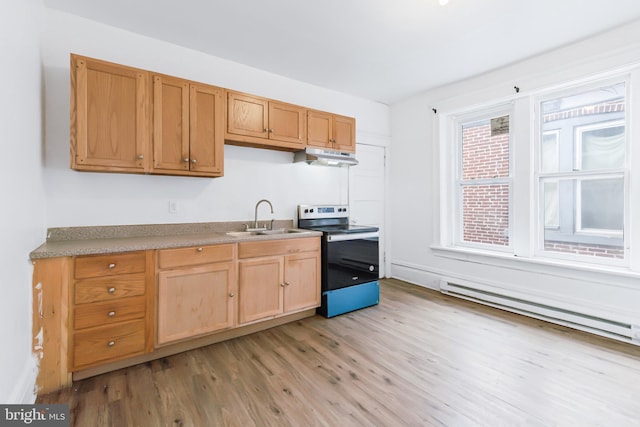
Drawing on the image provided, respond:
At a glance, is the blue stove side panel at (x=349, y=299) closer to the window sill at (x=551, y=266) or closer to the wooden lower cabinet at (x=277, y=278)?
the wooden lower cabinet at (x=277, y=278)

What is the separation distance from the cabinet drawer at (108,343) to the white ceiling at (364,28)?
2453 mm

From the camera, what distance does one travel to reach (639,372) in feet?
6.96

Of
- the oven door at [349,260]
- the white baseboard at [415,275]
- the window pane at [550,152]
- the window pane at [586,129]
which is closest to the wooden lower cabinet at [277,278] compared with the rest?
the oven door at [349,260]

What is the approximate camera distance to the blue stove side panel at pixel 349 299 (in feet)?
10.5

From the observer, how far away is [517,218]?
3.38m

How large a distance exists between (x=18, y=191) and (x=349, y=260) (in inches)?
107

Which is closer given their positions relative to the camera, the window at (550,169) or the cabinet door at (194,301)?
the cabinet door at (194,301)

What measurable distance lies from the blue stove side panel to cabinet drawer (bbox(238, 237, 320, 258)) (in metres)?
0.55

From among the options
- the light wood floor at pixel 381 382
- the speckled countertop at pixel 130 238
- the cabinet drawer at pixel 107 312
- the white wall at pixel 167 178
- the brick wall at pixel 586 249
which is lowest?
the light wood floor at pixel 381 382

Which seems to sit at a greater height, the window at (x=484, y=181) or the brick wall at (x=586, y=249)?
the window at (x=484, y=181)

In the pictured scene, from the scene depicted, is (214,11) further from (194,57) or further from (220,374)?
(220,374)

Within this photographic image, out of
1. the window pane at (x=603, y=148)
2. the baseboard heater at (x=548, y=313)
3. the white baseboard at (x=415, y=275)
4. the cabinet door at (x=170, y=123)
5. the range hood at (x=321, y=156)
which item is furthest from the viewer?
the white baseboard at (x=415, y=275)

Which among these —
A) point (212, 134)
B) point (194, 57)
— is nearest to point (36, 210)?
point (212, 134)

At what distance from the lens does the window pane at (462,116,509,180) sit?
11.8 ft
